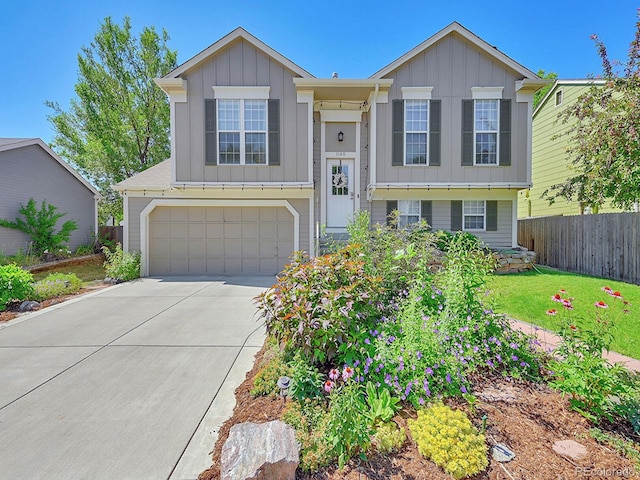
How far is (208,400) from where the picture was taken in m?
3.19

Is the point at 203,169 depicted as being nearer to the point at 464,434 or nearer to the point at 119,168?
the point at 464,434

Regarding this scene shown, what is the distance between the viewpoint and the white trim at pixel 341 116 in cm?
1054

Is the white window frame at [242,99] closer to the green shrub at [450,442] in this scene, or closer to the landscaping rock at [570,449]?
the green shrub at [450,442]

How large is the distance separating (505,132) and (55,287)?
13349mm

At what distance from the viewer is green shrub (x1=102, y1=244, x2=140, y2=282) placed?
9.50 m

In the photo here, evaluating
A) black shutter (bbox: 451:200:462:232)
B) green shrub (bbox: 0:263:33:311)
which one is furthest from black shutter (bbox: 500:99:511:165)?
green shrub (bbox: 0:263:33:311)

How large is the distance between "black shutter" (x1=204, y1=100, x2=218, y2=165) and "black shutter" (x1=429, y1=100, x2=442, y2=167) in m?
6.66

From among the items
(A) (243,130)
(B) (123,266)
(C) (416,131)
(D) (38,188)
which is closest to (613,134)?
(C) (416,131)

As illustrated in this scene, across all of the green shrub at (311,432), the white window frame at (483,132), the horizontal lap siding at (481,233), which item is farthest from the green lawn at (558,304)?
the white window frame at (483,132)

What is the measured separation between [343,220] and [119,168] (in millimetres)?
15165

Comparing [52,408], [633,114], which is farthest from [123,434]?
[633,114]

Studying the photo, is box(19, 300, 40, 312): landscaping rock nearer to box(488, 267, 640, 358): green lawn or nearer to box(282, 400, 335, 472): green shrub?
box(282, 400, 335, 472): green shrub

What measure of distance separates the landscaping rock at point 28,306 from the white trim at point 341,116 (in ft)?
29.7

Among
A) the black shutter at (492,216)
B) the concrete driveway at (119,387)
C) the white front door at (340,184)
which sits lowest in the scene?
the concrete driveway at (119,387)
